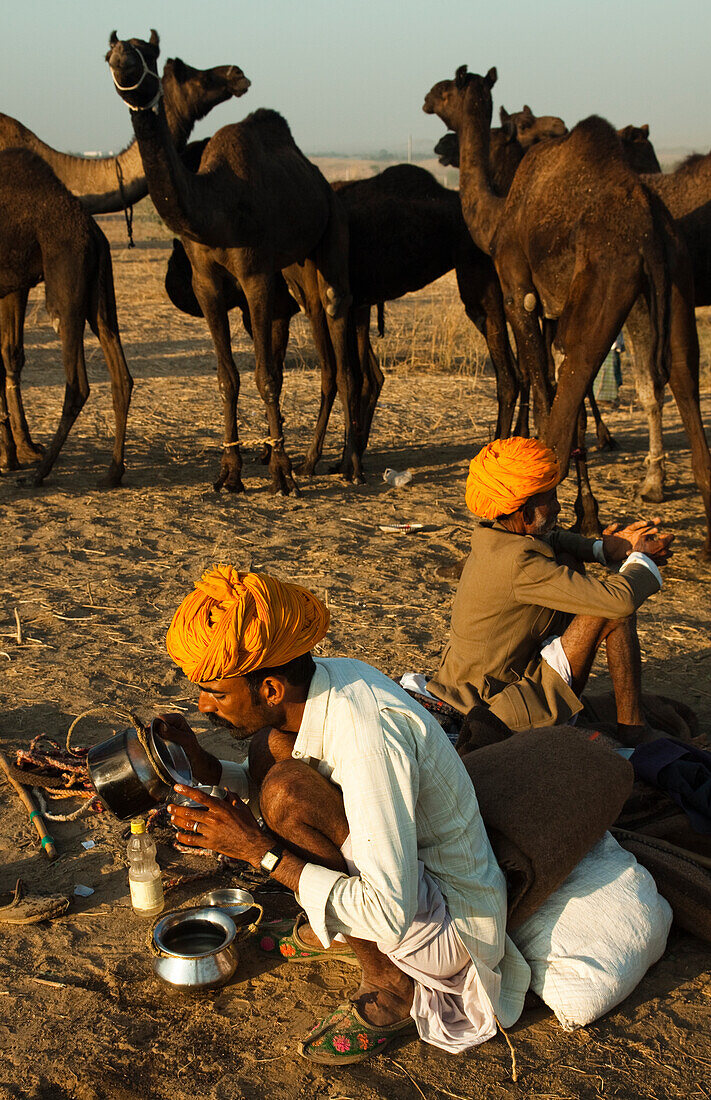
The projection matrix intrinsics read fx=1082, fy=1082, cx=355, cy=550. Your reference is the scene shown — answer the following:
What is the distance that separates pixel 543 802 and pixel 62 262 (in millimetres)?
5940

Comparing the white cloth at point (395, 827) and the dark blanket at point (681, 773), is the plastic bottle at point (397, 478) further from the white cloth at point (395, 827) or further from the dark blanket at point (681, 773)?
the white cloth at point (395, 827)

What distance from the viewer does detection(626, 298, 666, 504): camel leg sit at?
662 centimetres

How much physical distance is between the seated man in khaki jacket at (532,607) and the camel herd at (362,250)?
94.0 inches

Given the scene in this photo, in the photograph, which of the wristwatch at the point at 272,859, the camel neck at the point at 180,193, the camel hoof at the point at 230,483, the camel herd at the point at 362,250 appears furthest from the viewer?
the camel hoof at the point at 230,483

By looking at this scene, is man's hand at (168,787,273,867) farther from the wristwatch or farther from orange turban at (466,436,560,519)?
orange turban at (466,436,560,519)

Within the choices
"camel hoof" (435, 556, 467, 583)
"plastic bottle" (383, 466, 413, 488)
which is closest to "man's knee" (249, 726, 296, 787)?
"camel hoof" (435, 556, 467, 583)

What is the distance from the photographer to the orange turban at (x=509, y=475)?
12.2 ft

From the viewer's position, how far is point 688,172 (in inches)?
308

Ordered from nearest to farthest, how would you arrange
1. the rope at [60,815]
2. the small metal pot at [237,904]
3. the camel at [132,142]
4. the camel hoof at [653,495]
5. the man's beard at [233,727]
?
the man's beard at [233,727], the small metal pot at [237,904], the rope at [60,815], the camel hoof at [653,495], the camel at [132,142]

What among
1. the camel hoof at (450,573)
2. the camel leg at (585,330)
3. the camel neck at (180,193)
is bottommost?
the camel hoof at (450,573)

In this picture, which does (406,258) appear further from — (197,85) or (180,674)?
(180,674)

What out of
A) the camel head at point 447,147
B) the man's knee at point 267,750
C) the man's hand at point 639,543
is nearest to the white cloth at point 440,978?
the man's knee at point 267,750

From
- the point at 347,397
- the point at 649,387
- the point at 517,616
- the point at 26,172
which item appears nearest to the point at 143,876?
the point at 517,616

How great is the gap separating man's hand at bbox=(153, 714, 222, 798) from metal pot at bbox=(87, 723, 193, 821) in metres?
0.03
